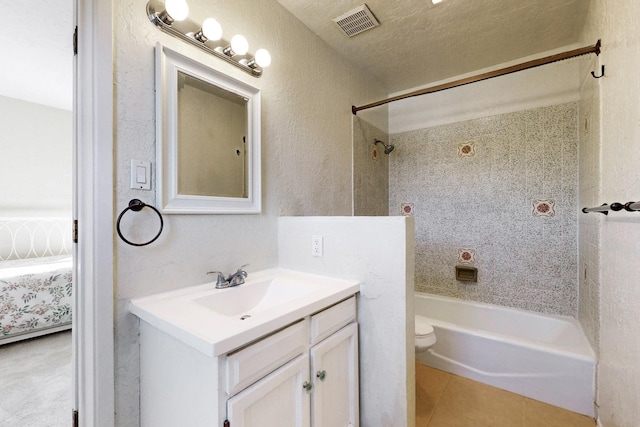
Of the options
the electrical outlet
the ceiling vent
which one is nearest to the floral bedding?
the electrical outlet

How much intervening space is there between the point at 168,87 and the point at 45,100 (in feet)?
11.0

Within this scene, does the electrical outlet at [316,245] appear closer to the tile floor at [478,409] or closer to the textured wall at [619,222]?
the tile floor at [478,409]

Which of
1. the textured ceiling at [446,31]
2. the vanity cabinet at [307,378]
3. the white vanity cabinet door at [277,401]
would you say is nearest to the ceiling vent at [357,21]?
the textured ceiling at [446,31]

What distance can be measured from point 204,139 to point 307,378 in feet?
3.70

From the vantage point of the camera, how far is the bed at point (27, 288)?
7.50 ft

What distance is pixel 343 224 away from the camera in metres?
1.39

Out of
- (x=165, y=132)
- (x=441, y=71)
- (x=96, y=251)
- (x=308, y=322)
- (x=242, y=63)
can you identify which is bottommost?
(x=308, y=322)

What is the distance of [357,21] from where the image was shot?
5.98 ft

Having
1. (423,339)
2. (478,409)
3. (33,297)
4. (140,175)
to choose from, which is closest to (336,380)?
(423,339)

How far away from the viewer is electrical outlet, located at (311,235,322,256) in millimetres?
1472

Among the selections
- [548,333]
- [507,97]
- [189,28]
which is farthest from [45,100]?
[548,333]

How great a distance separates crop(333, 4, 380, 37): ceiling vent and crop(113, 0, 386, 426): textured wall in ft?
0.74

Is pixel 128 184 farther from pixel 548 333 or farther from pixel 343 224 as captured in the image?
pixel 548 333

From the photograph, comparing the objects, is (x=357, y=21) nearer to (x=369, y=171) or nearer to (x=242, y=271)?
(x=369, y=171)
